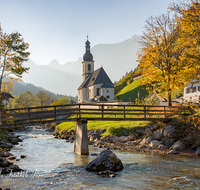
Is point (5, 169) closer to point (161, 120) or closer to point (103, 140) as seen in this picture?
point (103, 140)

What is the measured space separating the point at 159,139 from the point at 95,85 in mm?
61374

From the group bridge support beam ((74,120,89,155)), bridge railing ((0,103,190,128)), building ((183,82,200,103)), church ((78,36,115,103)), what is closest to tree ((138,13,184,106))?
bridge railing ((0,103,190,128))

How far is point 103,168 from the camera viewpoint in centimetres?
1276

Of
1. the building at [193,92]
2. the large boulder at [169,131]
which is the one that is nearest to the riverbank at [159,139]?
the large boulder at [169,131]

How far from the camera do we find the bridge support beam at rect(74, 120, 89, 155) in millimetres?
18578

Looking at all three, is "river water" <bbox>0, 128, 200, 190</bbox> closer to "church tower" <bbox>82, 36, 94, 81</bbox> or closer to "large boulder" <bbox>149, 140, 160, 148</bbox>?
"large boulder" <bbox>149, 140, 160, 148</bbox>

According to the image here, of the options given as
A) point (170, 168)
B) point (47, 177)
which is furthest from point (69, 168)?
point (170, 168)

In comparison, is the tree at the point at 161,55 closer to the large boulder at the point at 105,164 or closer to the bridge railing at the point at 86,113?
the bridge railing at the point at 86,113

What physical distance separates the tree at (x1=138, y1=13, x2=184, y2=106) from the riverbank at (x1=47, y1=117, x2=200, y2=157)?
15.6 ft

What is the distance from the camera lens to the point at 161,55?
2544 cm

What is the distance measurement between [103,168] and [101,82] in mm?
68488

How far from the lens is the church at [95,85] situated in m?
77.2

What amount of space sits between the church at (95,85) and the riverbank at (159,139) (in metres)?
41.3

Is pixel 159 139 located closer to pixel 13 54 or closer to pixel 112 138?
pixel 112 138
